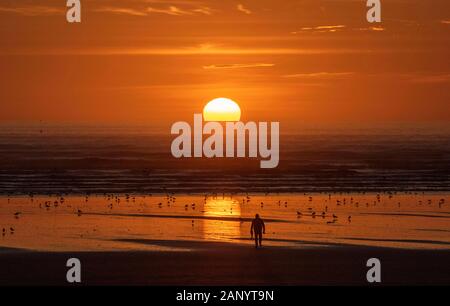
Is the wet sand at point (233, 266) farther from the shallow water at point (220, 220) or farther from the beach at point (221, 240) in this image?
the shallow water at point (220, 220)

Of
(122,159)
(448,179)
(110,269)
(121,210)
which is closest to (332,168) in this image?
(448,179)

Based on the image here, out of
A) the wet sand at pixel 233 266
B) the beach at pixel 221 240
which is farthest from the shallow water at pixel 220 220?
the wet sand at pixel 233 266

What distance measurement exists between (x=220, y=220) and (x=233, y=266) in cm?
1425

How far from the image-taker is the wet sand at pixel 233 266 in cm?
2572

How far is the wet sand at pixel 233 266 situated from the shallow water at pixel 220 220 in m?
1.90

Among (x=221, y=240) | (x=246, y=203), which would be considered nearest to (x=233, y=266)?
(x=221, y=240)

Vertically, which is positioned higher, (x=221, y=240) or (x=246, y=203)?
→ (x=246, y=203)

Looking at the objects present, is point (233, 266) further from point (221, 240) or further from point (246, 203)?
point (246, 203)

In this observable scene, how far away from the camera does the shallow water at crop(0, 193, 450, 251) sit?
34.4 m

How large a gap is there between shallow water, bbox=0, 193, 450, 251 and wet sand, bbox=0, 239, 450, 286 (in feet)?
6.24

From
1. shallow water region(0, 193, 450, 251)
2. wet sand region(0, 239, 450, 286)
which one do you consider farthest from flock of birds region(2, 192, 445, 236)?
wet sand region(0, 239, 450, 286)

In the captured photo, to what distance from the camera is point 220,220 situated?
41906mm

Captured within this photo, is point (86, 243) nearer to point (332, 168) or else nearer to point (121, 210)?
point (121, 210)

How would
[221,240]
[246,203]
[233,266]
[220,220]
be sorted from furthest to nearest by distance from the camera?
1. [246,203]
2. [220,220]
3. [221,240]
4. [233,266]
